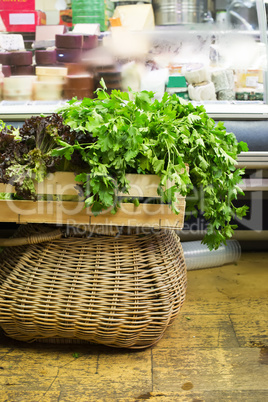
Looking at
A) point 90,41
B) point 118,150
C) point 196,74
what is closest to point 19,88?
point 90,41

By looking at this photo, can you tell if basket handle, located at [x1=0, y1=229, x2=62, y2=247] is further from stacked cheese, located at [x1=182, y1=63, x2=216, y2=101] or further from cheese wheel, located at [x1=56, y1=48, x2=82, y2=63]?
stacked cheese, located at [x1=182, y1=63, x2=216, y2=101]

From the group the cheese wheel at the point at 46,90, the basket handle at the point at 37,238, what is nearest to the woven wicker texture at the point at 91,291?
the basket handle at the point at 37,238

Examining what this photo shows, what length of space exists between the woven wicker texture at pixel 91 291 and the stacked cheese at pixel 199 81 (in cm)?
135

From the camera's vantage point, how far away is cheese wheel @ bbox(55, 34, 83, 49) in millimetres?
2955

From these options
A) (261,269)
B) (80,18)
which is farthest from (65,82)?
(261,269)

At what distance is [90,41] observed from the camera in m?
2.97

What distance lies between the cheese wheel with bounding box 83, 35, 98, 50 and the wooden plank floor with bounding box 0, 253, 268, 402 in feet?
5.54

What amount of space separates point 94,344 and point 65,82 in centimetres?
163

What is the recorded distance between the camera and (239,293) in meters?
2.71

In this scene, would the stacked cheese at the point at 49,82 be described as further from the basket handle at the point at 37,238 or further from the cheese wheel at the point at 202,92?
the basket handle at the point at 37,238

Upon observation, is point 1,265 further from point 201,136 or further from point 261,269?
point 261,269

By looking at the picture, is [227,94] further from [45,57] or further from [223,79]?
[45,57]

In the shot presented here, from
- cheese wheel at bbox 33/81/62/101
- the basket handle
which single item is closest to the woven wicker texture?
the basket handle

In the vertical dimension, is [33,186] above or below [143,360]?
above
